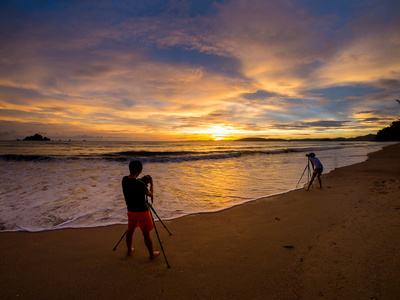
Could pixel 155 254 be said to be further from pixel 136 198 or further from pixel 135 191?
pixel 135 191

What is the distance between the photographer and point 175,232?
4.82 m

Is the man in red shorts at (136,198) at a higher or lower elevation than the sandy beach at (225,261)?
higher

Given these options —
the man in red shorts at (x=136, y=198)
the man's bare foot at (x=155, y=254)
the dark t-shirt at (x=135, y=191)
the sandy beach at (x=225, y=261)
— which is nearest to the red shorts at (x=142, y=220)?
the man in red shorts at (x=136, y=198)

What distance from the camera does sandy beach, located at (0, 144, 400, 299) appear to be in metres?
2.85

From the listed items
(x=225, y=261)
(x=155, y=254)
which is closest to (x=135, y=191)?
(x=155, y=254)

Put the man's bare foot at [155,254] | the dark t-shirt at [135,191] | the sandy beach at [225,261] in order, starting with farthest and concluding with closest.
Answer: the man's bare foot at [155,254]
the dark t-shirt at [135,191]
the sandy beach at [225,261]

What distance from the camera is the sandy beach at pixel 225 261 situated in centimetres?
285

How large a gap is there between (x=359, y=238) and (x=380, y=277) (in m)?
1.25

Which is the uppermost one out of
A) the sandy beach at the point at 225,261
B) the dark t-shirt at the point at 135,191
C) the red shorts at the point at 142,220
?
the dark t-shirt at the point at 135,191

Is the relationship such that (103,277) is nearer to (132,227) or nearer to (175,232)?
(132,227)

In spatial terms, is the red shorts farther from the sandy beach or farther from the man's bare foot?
the sandy beach

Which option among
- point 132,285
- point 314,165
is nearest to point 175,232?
point 132,285

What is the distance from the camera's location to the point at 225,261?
3.57m

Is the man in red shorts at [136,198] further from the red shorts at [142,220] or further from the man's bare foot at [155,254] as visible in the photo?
the man's bare foot at [155,254]
